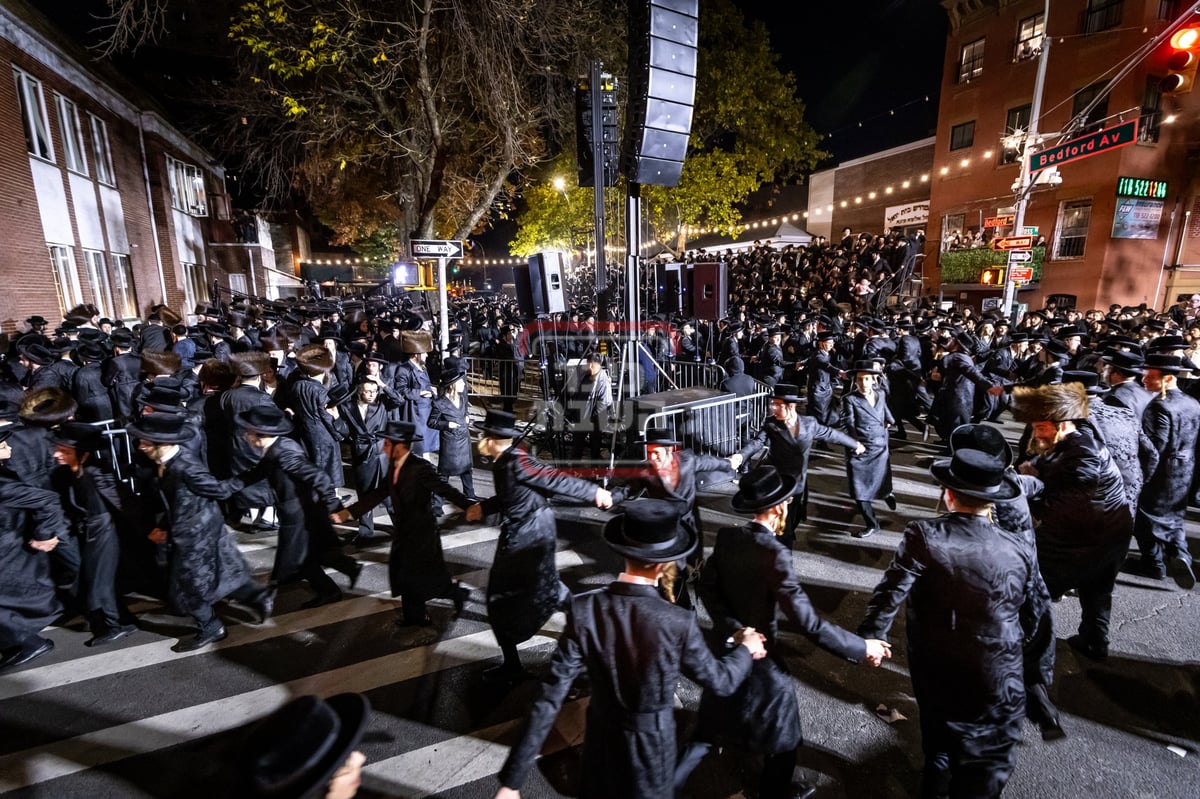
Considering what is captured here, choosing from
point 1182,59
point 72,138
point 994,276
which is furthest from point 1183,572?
point 72,138

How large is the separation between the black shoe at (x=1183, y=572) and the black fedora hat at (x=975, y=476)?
12.8 ft

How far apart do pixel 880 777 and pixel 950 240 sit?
24440 millimetres

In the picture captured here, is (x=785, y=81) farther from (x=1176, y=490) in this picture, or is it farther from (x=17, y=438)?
(x=17, y=438)

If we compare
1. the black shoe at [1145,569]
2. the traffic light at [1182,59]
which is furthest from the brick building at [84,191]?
the traffic light at [1182,59]

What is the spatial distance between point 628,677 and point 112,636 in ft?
15.1

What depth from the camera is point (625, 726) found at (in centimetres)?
225

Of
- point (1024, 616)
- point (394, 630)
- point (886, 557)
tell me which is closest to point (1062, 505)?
point (1024, 616)

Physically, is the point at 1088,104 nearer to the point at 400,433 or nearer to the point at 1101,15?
the point at 1101,15

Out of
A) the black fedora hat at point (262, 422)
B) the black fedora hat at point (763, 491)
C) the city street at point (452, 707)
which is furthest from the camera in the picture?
the black fedora hat at point (262, 422)

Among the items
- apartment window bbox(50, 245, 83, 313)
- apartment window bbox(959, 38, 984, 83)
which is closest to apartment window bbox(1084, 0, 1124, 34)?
apartment window bbox(959, 38, 984, 83)

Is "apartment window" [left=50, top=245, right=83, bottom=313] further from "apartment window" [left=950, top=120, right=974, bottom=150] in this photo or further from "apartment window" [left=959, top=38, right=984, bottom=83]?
"apartment window" [left=959, top=38, right=984, bottom=83]

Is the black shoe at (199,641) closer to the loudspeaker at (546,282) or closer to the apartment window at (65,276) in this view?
the loudspeaker at (546,282)

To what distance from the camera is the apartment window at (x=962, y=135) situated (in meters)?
22.4

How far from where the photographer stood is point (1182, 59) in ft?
23.6
